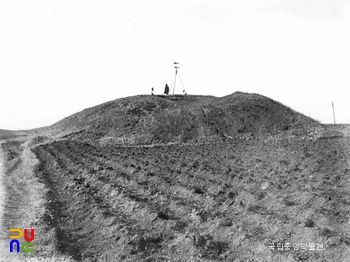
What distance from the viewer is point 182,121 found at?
106ft

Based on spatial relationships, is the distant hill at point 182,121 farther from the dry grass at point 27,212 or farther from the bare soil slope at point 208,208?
the bare soil slope at point 208,208

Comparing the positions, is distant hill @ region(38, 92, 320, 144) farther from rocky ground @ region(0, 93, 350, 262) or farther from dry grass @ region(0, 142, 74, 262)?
dry grass @ region(0, 142, 74, 262)

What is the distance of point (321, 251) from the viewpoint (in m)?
6.97

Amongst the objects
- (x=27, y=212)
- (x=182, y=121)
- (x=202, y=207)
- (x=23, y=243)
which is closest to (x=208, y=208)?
(x=202, y=207)

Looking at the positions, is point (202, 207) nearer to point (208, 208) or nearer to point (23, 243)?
point (208, 208)

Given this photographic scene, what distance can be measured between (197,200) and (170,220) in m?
1.90

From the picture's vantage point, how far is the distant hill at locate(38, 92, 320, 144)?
3053 cm

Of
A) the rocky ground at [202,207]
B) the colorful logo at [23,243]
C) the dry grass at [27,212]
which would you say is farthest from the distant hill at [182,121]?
the colorful logo at [23,243]

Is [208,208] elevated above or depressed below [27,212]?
below

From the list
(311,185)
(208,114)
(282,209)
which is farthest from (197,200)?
(208,114)

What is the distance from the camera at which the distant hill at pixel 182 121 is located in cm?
3053

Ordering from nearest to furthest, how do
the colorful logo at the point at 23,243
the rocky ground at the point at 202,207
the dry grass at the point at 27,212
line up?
1. the rocky ground at the point at 202,207
2. the dry grass at the point at 27,212
3. the colorful logo at the point at 23,243

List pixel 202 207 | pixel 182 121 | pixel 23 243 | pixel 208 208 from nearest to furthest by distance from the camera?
pixel 23 243 → pixel 208 208 → pixel 202 207 → pixel 182 121

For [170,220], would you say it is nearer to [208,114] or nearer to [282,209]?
[282,209]
